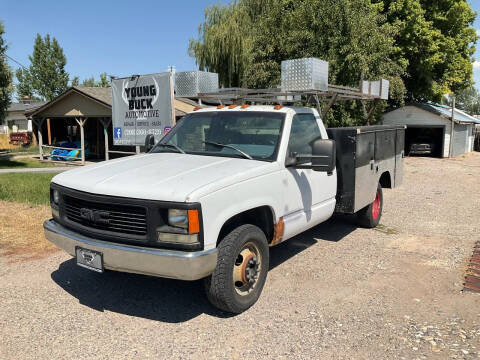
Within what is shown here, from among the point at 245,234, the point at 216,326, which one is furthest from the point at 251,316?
the point at 245,234

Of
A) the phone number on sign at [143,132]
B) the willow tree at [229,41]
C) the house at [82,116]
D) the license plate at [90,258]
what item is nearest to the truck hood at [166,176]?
the license plate at [90,258]

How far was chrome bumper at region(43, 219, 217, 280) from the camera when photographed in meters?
3.38

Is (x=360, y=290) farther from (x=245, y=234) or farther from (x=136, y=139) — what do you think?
(x=136, y=139)

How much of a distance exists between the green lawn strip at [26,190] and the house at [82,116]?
15.5ft

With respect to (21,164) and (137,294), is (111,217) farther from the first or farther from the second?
(21,164)

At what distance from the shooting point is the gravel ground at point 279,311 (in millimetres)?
3477

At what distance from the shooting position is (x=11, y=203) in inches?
352

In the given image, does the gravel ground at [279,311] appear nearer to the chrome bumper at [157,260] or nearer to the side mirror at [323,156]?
the chrome bumper at [157,260]

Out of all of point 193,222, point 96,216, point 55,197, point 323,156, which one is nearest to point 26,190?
point 55,197

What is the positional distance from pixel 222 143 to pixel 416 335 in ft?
9.02

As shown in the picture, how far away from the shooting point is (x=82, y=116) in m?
22.0

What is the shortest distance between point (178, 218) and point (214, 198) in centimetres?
35

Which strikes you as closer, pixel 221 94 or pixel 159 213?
pixel 159 213

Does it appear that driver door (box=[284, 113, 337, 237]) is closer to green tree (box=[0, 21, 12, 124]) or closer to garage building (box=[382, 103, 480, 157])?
green tree (box=[0, 21, 12, 124])
